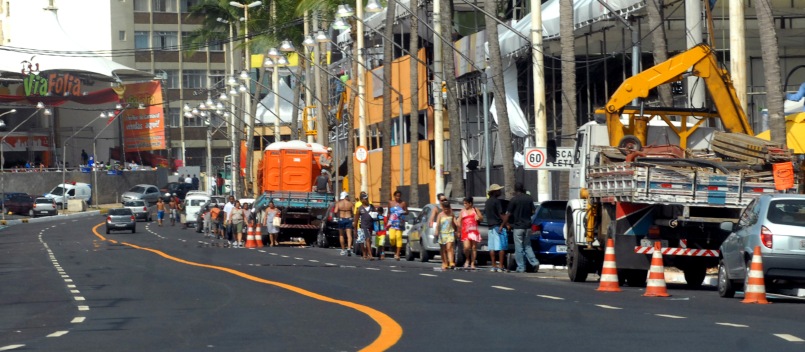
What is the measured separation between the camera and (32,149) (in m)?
112

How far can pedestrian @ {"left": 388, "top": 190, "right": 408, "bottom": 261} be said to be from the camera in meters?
36.4

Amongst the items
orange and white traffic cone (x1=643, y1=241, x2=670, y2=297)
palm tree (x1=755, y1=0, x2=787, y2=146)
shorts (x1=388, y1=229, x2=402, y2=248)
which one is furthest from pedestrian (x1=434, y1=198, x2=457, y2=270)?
orange and white traffic cone (x1=643, y1=241, x2=670, y2=297)

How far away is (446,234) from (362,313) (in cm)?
1379

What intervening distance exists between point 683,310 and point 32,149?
99.5m

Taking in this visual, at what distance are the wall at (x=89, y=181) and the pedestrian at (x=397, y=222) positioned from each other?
73752 mm

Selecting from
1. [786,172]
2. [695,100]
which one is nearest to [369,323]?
[786,172]

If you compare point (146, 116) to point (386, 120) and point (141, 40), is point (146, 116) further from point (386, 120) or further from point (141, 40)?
point (386, 120)

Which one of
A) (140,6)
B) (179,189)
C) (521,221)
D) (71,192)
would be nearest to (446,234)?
(521,221)

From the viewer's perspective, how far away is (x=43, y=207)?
312 feet

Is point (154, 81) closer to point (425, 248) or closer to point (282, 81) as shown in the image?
point (282, 81)

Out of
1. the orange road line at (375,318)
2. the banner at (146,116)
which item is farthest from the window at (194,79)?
the orange road line at (375,318)

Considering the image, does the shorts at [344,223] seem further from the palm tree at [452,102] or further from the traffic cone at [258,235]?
the traffic cone at [258,235]

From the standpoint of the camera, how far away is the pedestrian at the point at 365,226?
37.0 meters

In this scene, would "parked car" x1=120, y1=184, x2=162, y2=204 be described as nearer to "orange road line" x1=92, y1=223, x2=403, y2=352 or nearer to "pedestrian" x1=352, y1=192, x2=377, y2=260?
"pedestrian" x1=352, y1=192, x2=377, y2=260
